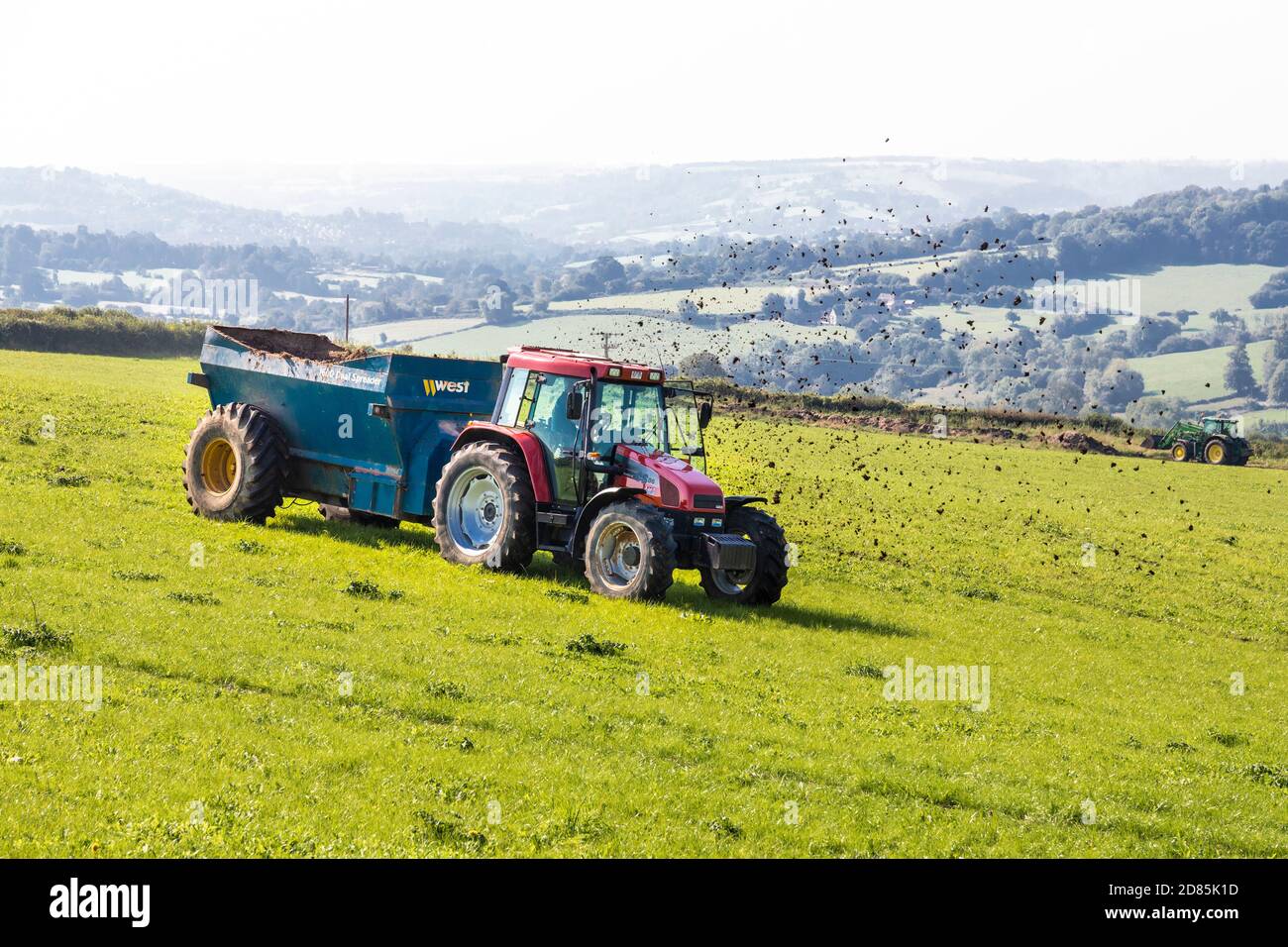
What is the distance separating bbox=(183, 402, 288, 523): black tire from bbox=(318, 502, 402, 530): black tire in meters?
1.38

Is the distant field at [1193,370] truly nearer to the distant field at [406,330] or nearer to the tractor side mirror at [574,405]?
the distant field at [406,330]

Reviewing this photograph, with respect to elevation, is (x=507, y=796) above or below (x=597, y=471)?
below

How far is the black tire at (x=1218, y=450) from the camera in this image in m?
62.8

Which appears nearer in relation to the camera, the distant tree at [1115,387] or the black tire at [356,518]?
the black tire at [356,518]

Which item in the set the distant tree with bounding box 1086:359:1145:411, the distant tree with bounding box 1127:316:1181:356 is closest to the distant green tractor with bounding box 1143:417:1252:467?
the distant tree with bounding box 1086:359:1145:411

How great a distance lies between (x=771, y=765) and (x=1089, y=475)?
42693 mm

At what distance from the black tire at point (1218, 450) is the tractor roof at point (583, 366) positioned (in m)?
51.8

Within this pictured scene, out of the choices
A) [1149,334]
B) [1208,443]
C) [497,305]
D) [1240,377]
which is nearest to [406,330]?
[497,305]

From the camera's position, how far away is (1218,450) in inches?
2479

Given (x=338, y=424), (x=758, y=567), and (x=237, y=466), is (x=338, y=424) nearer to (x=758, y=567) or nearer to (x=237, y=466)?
(x=237, y=466)

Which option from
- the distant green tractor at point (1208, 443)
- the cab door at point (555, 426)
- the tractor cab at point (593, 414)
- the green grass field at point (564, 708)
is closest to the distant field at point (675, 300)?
the distant green tractor at point (1208, 443)
